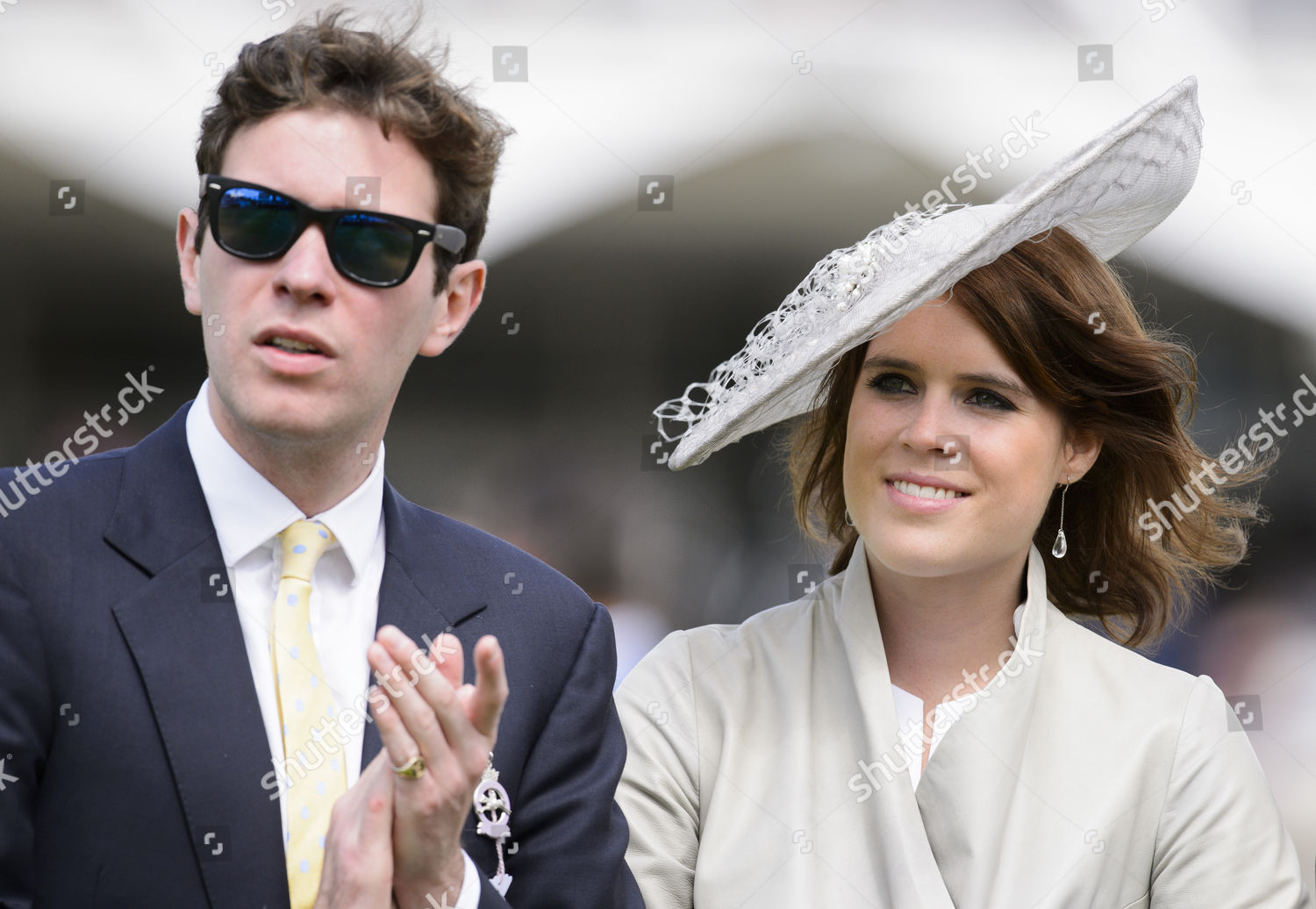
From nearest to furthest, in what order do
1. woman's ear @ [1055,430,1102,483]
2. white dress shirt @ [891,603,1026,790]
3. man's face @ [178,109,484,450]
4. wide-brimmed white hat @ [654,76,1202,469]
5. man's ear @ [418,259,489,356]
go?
man's face @ [178,109,484,450] → man's ear @ [418,259,489,356] → wide-brimmed white hat @ [654,76,1202,469] → white dress shirt @ [891,603,1026,790] → woman's ear @ [1055,430,1102,483]

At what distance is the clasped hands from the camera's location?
1.39 meters

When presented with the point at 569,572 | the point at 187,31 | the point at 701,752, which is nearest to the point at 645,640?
the point at 569,572

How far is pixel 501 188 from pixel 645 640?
164 centimetres

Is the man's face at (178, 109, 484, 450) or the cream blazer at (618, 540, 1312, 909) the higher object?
the man's face at (178, 109, 484, 450)

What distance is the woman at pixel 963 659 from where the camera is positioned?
7.07 feet

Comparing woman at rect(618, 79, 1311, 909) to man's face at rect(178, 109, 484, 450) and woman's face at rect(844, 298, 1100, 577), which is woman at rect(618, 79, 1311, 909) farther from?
man's face at rect(178, 109, 484, 450)

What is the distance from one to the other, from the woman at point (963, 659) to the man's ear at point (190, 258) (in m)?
1.00

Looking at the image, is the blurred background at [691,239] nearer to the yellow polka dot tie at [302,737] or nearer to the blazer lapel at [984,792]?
the blazer lapel at [984,792]

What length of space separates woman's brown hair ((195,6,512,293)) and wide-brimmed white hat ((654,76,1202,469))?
26.2 inches

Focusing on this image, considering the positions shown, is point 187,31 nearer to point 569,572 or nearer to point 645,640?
point 569,572

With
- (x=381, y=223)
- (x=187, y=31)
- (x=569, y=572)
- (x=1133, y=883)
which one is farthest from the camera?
(x=569, y=572)

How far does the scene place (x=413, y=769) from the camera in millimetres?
1422

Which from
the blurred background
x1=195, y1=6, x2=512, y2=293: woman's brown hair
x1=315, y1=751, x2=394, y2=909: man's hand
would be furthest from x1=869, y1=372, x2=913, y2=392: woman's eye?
the blurred background

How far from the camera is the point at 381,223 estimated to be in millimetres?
1653
